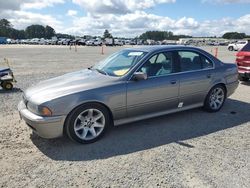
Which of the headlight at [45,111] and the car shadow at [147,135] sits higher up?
the headlight at [45,111]

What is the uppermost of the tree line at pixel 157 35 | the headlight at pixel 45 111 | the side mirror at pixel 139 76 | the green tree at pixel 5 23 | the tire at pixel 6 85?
the green tree at pixel 5 23

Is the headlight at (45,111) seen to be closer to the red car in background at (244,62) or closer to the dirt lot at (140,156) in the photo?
the dirt lot at (140,156)

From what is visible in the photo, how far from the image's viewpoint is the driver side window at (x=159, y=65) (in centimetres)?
521

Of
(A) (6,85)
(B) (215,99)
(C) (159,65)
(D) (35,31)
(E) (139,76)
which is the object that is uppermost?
(D) (35,31)

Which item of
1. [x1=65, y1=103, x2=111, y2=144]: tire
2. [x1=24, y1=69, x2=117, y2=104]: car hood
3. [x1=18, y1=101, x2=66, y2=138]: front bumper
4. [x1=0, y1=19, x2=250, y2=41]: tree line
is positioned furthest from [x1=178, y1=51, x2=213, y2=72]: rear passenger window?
[x1=0, y1=19, x2=250, y2=41]: tree line

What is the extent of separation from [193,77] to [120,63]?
1.56m

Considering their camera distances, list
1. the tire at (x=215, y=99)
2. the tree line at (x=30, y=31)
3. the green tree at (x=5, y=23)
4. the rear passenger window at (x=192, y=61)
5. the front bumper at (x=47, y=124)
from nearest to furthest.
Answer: the front bumper at (x=47, y=124) < the rear passenger window at (x=192, y=61) < the tire at (x=215, y=99) < the tree line at (x=30, y=31) < the green tree at (x=5, y=23)

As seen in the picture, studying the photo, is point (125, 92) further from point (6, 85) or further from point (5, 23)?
point (5, 23)

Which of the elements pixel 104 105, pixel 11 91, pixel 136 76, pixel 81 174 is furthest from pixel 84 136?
pixel 11 91

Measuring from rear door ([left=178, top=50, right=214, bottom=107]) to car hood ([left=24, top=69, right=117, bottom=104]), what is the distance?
1591 mm

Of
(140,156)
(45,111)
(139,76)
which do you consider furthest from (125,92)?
(45,111)

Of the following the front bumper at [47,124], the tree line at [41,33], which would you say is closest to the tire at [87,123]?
the front bumper at [47,124]

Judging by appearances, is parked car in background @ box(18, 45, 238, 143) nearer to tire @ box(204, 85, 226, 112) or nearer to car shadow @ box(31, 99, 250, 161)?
tire @ box(204, 85, 226, 112)

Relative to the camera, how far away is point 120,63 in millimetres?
5496
